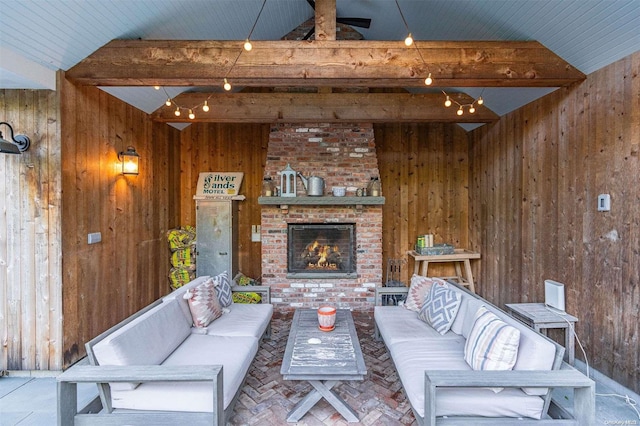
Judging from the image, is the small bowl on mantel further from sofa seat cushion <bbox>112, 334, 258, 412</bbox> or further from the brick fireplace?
sofa seat cushion <bbox>112, 334, 258, 412</bbox>

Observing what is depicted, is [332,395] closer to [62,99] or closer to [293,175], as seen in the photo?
[293,175]

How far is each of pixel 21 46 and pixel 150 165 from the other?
1993 millimetres

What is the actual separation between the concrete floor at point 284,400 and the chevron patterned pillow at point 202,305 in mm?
607

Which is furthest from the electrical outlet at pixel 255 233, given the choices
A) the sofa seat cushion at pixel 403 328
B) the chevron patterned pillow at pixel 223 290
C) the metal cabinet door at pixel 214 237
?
the sofa seat cushion at pixel 403 328

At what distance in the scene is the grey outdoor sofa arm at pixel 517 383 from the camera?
61.6 inches

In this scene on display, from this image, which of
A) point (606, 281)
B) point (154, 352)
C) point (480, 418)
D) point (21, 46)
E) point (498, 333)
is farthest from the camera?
point (606, 281)

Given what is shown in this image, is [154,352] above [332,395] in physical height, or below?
above

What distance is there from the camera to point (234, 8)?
308 centimetres

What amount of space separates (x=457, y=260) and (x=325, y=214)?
2211 millimetres

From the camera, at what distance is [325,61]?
2.65m

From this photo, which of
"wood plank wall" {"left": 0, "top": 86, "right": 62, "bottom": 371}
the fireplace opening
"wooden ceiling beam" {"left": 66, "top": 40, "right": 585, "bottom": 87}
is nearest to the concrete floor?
"wood plank wall" {"left": 0, "top": 86, "right": 62, "bottom": 371}

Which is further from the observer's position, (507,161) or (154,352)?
(507,161)

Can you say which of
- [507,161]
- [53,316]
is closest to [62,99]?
[53,316]

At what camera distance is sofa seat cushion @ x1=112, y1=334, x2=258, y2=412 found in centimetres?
173
